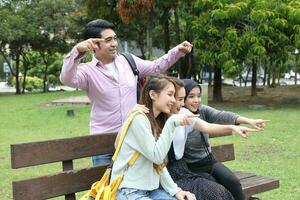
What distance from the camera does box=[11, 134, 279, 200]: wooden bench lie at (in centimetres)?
383

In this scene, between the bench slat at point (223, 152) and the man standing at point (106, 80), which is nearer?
the man standing at point (106, 80)

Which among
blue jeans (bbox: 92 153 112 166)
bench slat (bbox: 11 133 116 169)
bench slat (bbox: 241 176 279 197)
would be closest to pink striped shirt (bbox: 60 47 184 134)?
bench slat (bbox: 11 133 116 169)

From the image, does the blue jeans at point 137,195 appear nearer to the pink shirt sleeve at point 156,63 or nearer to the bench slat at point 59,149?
the bench slat at point 59,149

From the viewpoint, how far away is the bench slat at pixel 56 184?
3785 mm

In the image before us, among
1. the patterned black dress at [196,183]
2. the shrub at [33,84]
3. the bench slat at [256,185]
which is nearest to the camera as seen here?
the patterned black dress at [196,183]

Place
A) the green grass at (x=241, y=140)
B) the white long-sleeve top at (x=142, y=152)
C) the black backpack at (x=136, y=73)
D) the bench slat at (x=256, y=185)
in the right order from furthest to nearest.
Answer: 1. the green grass at (x=241, y=140)
2. the bench slat at (x=256, y=185)
3. the black backpack at (x=136, y=73)
4. the white long-sleeve top at (x=142, y=152)

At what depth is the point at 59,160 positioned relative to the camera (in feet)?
13.5

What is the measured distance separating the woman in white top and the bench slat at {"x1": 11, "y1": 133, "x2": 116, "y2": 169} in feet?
1.74

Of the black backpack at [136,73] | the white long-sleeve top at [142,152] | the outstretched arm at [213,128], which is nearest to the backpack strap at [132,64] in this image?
the black backpack at [136,73]

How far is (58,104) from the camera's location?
2081 cm

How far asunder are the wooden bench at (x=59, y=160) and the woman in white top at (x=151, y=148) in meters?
0.51

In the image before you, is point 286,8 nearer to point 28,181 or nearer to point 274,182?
point 274,182

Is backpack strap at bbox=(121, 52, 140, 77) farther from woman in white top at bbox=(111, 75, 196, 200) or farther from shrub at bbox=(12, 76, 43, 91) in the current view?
shrub at bbox=(12, 76, 43, 91)

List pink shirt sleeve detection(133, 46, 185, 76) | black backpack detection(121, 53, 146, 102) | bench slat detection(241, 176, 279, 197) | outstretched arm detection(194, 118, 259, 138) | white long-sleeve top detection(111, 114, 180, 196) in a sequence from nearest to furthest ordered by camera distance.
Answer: white long-sleeve top detection(111, 114, 180, 196) → outstretched arm detection(194, 118, 259, 138) → black backpack detection(121, 53, 146, 102) → pink shirt sleeve detection(133, 46, 185, 76) → bench slat detection(241, 176, 279, 197)
